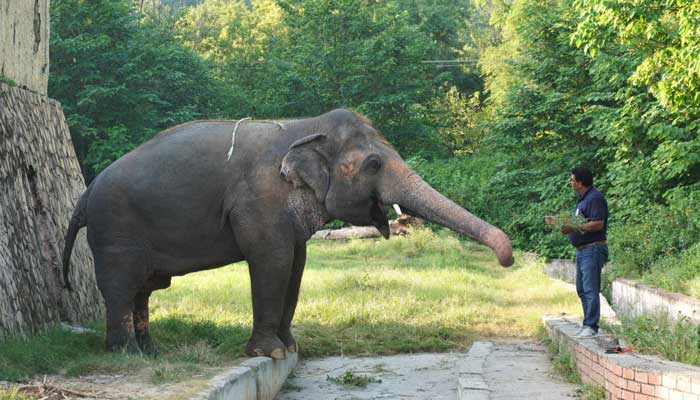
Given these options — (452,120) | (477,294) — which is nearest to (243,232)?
(477,294)

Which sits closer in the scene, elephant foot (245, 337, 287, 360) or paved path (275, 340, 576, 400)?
paved path (275, 340, 576, 400)

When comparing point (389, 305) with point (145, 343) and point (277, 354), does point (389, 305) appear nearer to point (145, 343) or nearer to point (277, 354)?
point (277, 354)

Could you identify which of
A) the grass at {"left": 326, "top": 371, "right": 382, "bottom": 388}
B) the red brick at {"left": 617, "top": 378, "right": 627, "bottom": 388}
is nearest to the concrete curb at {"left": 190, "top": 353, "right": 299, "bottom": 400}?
the grass at {"left": 326, "top": 371, "right": 382, "bottom": 388}

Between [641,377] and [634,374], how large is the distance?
9 centimetres

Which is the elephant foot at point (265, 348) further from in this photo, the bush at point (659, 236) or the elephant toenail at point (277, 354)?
the bush at point (659, 236)

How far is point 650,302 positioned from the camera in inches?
510

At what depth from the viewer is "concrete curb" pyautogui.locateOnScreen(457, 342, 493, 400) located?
903 centimetres

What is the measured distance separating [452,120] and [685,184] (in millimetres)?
35944

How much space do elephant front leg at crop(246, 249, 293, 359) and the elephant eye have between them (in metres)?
1.15

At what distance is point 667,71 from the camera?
14648 mm

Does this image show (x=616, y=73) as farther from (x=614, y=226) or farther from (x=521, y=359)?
(x=521, y=359)

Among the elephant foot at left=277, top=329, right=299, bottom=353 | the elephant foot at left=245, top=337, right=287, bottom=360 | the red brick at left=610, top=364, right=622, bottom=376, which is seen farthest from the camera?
the elephant foot at left=277, top=329, right=299, bottom=353

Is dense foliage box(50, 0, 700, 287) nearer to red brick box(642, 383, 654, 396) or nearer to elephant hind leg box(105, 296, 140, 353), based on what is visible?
red brick box(642, 383, 654, 396)

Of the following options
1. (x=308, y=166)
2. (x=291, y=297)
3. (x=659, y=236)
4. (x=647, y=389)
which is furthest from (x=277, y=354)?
(x=659, y=236)
